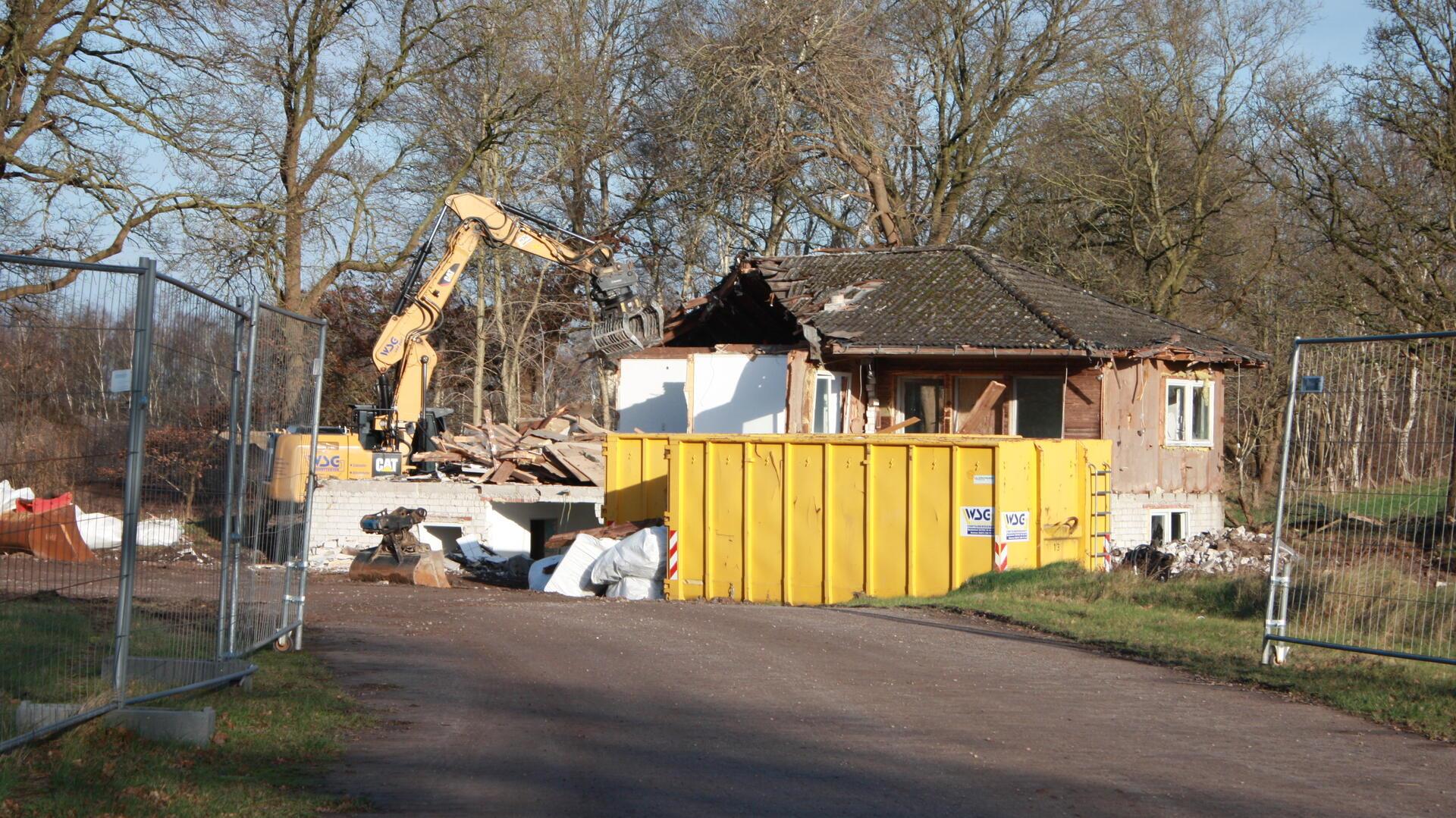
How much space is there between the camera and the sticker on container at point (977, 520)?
52.9ft

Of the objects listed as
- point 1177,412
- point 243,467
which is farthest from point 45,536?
point 1177,412

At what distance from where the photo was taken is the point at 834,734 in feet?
25.9

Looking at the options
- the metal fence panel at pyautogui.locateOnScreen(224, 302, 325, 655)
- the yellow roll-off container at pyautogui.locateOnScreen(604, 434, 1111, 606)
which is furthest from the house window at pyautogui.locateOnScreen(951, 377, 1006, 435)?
the metal fence panel at pyautogui.locateOnScreen(224, 302, 325, 655)

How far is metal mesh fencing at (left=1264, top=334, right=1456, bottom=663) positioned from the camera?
959 centimetres

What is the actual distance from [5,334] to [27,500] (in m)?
0.79

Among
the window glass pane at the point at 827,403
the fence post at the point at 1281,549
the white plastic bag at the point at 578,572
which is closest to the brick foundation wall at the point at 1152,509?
the window glass pane at the point at 827,403

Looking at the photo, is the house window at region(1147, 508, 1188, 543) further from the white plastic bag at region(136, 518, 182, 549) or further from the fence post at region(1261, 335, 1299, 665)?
the white plastic bag at region(136, 518, 182, 549)

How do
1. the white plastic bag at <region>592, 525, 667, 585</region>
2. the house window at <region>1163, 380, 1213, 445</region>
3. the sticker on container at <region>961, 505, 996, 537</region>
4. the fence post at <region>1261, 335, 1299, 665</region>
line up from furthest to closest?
1. the house window at <region>1163, 380, 1213, 445</region>
2. the white plastic bag at <region>592, 525, 667, 585</region>
3. the sticker on container at <region>961, 505, 996, 537</region>
4. the fence post at <region>1261, 335, 1299, 665</region>

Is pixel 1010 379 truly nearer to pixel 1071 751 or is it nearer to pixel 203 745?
pixel 1071 751

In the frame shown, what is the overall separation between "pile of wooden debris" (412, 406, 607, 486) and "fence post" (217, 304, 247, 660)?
14.7 metres

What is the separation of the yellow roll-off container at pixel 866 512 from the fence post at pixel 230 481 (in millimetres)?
9923

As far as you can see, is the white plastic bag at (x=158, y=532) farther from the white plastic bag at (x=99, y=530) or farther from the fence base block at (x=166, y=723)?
the fence base block at (x=166, y=723)

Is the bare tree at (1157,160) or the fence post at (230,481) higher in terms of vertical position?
the bare tree at (1157,160)

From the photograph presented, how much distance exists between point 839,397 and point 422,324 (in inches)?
303
